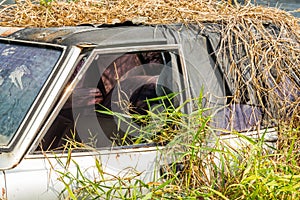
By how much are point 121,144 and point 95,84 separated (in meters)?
0.53

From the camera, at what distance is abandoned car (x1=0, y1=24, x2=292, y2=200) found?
3082mm

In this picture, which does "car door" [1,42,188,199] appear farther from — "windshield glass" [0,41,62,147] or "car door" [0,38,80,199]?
"windshield glass" [0,41,62,147]

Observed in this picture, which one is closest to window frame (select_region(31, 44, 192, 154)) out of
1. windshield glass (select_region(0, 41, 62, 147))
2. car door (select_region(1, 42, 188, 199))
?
car door (select_region(1, 42, 188, 199))

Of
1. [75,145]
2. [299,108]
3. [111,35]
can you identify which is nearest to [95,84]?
A: [111,35]

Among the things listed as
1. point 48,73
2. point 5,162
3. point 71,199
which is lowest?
point 71,199

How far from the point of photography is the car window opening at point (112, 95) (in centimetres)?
344

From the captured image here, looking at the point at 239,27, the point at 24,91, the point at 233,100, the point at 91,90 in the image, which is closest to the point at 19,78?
the point at 24,91

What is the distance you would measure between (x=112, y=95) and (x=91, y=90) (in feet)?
0.45

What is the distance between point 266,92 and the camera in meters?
3.90

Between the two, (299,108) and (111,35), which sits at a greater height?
(111,35)

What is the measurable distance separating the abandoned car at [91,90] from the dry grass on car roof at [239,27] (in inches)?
4.6

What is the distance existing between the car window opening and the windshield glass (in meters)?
0.17

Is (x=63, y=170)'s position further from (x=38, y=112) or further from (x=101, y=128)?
(x=101, y=128)

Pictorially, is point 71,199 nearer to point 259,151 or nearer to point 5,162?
point 5,162
